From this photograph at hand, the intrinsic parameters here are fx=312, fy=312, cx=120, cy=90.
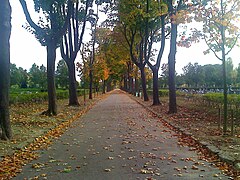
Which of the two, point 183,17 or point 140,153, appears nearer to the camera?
point 140,153

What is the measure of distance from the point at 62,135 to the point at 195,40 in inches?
255

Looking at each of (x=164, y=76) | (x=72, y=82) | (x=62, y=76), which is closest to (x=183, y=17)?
(x=72, y=82)

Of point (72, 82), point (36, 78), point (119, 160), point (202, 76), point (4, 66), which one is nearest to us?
point (119, 160)

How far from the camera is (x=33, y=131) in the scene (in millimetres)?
11328

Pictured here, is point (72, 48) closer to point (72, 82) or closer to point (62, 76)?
point (72, 82)

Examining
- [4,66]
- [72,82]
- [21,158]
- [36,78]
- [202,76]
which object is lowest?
[21,158]

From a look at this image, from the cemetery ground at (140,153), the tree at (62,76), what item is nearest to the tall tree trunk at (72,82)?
the cemetery ground at (140,153)

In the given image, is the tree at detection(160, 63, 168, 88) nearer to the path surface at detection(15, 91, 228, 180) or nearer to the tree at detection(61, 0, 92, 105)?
the tree at detection(61, 0, 92, 105)

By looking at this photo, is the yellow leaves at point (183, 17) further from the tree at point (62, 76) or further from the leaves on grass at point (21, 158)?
the tree at point (62, 76)

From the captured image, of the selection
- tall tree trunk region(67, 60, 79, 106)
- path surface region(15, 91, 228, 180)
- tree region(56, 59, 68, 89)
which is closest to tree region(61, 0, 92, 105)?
tall tree trunk region(67, 60, 79, 106)

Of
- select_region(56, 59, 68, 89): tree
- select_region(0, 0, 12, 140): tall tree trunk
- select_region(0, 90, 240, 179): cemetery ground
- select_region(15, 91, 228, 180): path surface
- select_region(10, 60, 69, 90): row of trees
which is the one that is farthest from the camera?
select_region(10, 60, 69, 90): row of trees

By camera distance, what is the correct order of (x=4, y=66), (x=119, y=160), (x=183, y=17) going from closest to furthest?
1. (x=119, y=160)
2. (x=4, y=66)
3. (x=183, y=17)

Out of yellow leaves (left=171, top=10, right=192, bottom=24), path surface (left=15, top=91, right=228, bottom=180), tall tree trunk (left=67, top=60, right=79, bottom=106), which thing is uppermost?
yellow leaves (left=171, top=10, right=192, bottom=24)

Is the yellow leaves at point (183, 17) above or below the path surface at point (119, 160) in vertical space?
above
